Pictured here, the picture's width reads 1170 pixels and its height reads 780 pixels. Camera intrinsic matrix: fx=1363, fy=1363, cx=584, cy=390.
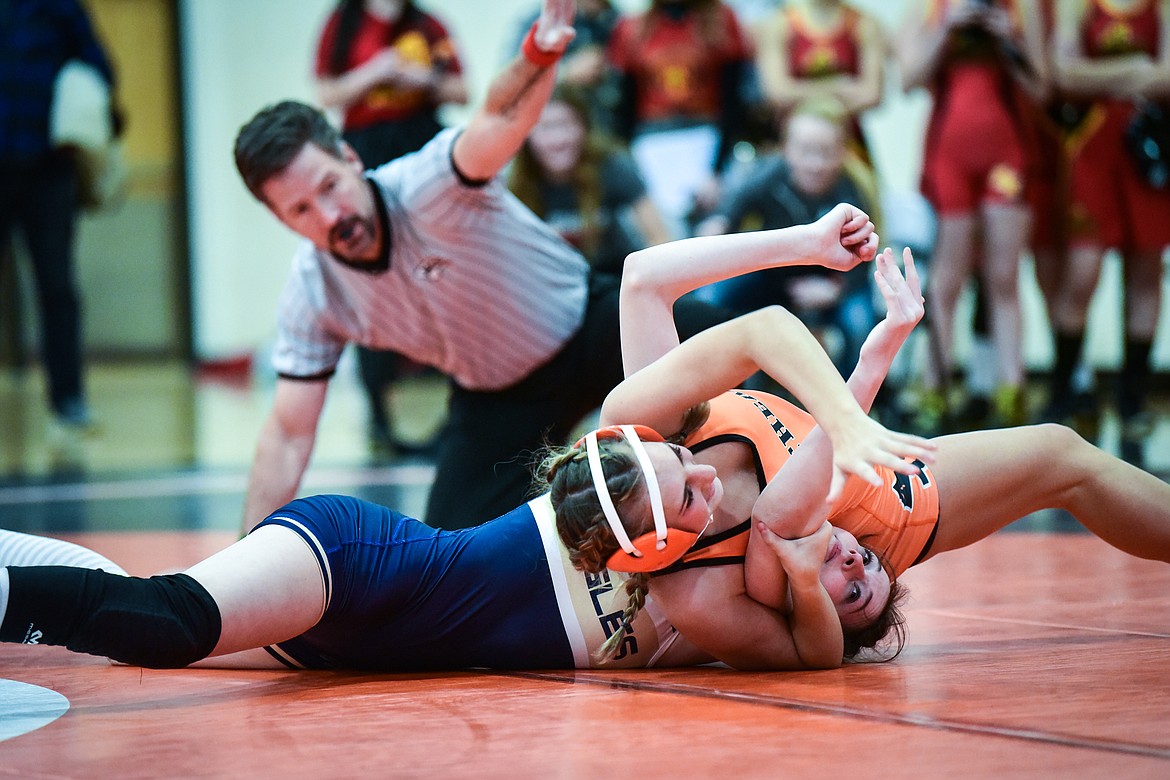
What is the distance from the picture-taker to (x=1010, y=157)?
5738 mm

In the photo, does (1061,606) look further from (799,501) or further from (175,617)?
(175,617)

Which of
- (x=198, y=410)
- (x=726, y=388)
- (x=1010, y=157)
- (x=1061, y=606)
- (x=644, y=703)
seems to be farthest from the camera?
(x=198, y=410)

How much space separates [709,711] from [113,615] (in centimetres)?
97

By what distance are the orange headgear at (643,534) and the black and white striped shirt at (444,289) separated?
1.34 metres

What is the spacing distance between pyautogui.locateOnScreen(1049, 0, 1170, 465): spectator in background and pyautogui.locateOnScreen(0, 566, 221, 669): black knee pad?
4.51 m

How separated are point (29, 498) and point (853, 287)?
3446mm

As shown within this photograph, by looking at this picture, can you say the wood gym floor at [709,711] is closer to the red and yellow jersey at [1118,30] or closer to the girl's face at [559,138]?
the girl's face at [559,138]

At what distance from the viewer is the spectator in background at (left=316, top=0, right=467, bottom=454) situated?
6.22m

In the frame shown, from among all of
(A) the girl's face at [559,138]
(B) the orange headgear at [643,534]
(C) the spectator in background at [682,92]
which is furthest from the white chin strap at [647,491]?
(C) the spectator in background at [682,92]

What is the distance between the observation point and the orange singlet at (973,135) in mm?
5738

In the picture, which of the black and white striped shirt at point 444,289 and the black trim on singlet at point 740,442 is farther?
the black and white striped shirt at point 444,289

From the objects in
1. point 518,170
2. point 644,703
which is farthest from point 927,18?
point 644,703

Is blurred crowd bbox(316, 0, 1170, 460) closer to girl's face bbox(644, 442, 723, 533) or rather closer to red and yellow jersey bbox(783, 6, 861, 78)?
red and yellow jersey bbox(783, 6, 861, 78)

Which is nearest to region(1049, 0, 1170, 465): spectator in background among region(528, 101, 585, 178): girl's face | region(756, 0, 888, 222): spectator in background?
region(756, 0, 888, 222): spectator in background
